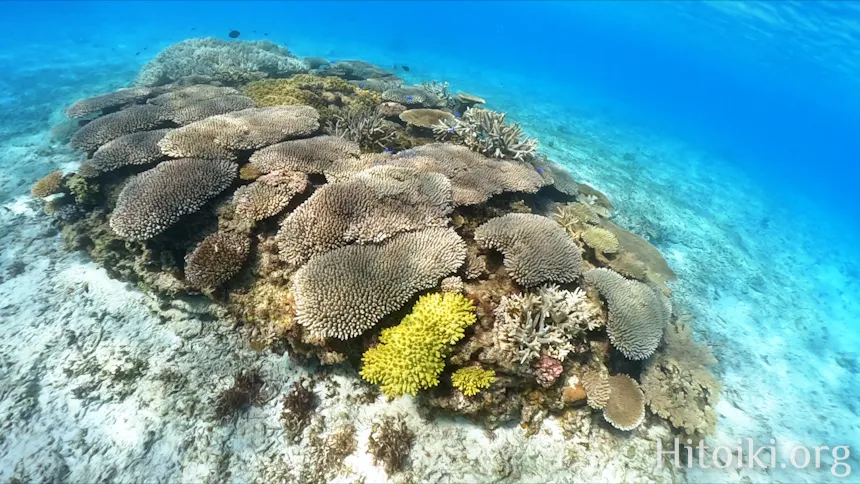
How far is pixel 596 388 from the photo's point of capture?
5078 mm

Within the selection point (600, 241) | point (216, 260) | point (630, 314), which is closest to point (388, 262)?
point (216, 260)

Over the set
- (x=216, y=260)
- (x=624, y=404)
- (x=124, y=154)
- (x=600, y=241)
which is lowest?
(x=624, y=404)

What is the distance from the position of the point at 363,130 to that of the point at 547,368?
575 centimetres

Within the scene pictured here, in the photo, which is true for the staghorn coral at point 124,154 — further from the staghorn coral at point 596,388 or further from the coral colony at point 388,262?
the staghorn coral at point 596,388

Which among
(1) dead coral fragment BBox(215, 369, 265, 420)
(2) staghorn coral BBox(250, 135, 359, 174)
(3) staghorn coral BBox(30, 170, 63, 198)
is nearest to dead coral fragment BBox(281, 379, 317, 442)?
(1) dead coral fragment BBox(215, 369, 265, 420)

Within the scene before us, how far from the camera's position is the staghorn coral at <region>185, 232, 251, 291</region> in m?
5.30

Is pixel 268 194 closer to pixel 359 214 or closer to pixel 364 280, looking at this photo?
pixel 359 214

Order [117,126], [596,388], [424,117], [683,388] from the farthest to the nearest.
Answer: [424,117]
[117,126]
[683,388]
[596,388]

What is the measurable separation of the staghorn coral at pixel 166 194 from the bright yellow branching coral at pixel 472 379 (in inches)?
180

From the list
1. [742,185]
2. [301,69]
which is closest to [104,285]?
[301,69]

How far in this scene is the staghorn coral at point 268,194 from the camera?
18.0 ft

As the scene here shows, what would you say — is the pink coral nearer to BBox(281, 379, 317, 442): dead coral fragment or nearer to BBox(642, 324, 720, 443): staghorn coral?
BBox(642, 324, 720, 443): staghorn coral

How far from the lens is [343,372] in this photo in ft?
17.1

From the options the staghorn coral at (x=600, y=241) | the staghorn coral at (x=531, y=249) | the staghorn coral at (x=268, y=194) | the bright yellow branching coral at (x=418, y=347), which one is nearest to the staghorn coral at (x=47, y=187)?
the staghorn coral at (x=268, y=194)
